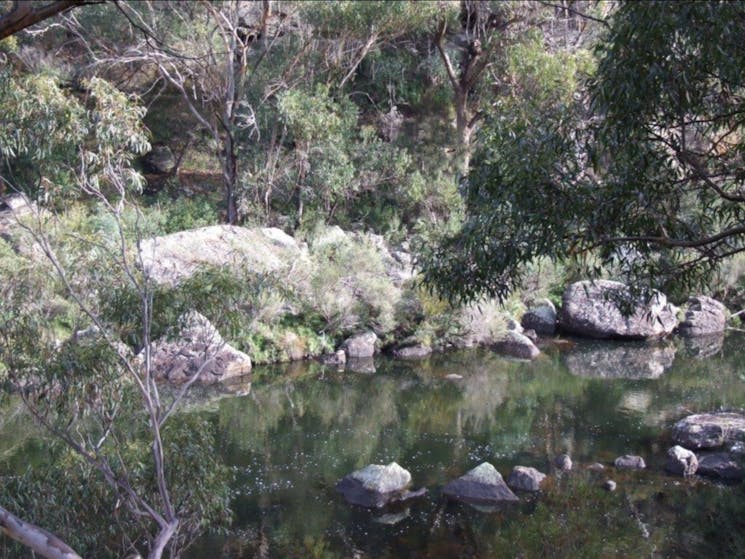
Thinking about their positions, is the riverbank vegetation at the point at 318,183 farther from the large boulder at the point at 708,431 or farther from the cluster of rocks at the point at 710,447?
the large boulder at the point at 708,431

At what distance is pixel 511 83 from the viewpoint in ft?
77.7

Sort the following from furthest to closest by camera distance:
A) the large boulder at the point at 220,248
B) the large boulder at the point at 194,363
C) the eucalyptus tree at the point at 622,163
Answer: the large boulder at the point at 220,248, the large boulder at the point at 194,363, the eucalyptus tree at the point at 622,163

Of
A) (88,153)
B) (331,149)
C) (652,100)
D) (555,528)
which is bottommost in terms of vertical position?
(555,528)

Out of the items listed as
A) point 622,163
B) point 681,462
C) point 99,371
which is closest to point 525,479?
point 681,462

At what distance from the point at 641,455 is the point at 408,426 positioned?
3.73 m

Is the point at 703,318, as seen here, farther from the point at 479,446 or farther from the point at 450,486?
the point at 450,486

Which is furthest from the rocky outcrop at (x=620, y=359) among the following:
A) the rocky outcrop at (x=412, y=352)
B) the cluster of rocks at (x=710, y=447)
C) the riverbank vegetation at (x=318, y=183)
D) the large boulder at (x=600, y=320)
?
the cluster of rocks at (x=710, y=447)

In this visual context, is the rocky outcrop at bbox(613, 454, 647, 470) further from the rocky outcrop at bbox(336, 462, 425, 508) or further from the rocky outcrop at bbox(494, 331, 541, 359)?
the rocky outcrop at bbox(494, 331, 541, 359)

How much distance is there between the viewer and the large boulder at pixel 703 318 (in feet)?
70.9

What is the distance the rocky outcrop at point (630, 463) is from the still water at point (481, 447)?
215 millimetres

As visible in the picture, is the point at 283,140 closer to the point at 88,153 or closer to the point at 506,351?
the point at 506,351

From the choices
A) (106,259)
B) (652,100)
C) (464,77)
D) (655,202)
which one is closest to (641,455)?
(655,202)

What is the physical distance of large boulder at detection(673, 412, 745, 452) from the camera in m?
12.2

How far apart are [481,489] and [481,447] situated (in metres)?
2.23
